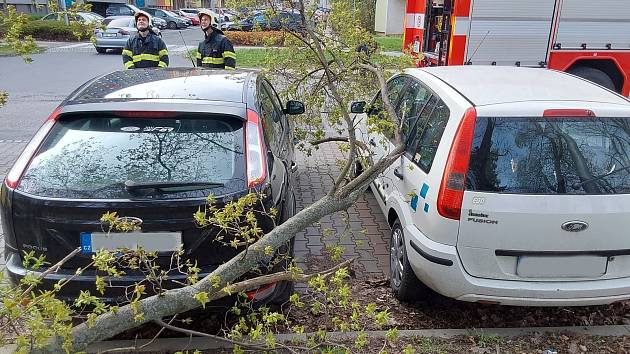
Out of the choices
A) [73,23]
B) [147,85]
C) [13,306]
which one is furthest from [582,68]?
[13,306]

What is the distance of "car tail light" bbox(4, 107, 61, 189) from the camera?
9.68 feet

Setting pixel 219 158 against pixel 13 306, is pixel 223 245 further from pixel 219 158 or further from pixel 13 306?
→ pixel 13 306

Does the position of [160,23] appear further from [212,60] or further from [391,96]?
[391,96]

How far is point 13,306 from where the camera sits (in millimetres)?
1938

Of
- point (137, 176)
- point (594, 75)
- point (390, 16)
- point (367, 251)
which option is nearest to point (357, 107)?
point (367, 251)

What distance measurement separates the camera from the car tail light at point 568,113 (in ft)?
10.3

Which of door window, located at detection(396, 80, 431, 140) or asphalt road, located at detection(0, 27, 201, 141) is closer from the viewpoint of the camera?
door window, located at detection(396, 80, 431, 140)

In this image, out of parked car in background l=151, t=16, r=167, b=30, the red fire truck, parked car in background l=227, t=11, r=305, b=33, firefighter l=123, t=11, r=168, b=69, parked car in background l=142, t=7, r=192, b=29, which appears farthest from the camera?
parked car in background l=142, t=7, r=192, b=29

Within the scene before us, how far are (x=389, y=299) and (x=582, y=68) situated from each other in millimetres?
7930

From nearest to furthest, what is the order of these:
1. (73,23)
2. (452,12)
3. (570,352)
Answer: (73,23) < (570,352) < (452,12)

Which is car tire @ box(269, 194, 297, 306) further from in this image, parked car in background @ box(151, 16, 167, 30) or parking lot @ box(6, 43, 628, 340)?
parked car in background @ box(151, 16, 167, 30)

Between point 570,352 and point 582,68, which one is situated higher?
point 582,68

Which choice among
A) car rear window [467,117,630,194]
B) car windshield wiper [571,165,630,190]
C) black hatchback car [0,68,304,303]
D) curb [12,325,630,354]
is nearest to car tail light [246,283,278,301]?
black hatchback car [0,68,304,303]

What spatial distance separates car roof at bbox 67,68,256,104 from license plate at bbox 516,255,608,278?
2036 mm
